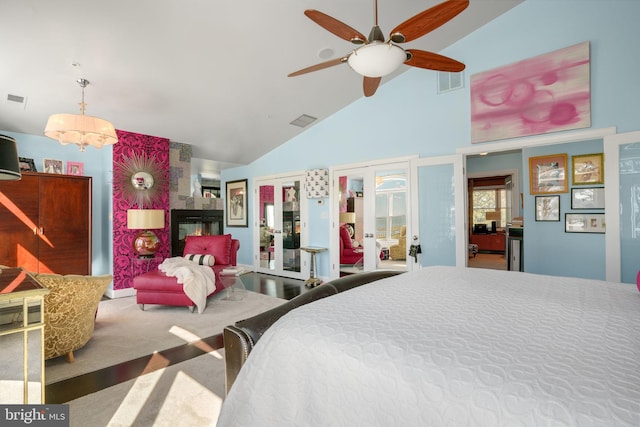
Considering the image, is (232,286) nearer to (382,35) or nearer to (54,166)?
(54,166)

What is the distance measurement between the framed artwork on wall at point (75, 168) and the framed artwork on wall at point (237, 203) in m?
2.90

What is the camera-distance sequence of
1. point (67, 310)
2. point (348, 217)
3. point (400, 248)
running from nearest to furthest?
point (67, 310), point (400, 248), point (348, 217)

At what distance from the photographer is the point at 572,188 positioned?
4.27m

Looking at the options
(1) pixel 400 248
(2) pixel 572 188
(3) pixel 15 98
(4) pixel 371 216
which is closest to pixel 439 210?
(1) pixel 400 248

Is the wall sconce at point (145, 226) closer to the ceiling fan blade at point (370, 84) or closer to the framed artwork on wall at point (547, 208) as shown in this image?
the ceiling fan blade at point (370, 84)

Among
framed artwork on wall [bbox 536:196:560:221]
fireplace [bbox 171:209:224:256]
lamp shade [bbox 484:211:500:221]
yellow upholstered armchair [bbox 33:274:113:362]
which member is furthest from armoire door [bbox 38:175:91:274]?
lamp shade [bbox 484:211:500:221]

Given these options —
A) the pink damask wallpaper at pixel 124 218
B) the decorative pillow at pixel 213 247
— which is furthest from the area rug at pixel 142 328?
the decorative pillow at pixel 213 247

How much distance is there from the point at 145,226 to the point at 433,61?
13.9 ft

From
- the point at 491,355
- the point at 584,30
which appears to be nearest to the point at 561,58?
the point at 584,30

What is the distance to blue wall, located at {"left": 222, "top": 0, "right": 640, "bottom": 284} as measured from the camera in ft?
9.99

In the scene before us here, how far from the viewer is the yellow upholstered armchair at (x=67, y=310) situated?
7.85 feet

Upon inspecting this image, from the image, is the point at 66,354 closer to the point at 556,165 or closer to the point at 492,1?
the point at 492,1

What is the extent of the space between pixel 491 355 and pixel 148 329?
343cm

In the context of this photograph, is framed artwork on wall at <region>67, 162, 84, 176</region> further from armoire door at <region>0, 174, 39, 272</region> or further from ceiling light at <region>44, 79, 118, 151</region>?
ceiling light at <region>44, 79, 118, 151</region>
